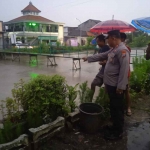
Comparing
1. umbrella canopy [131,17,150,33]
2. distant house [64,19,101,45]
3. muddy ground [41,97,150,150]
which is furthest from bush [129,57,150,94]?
distant house [64,19,101,45]

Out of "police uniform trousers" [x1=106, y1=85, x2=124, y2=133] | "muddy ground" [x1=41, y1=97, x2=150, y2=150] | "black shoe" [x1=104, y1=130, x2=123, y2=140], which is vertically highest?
"police uniform trousers" [x1=106, y1=85, x2=124, y2=133]

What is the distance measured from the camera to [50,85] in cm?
300

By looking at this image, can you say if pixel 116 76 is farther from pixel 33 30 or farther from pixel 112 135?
pixel 33 30

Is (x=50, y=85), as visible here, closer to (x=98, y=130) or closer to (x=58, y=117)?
(x=58, y=117)

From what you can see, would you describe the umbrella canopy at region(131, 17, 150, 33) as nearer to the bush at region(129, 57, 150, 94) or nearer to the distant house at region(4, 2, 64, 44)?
the bush at region(129, 57, 150, 94)

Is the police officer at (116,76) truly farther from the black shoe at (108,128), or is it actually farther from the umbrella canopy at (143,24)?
the umbrella canopy at (143,24)

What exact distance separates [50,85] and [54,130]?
0.74m

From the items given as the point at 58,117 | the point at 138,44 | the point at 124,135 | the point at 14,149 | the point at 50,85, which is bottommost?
the point at 124,135

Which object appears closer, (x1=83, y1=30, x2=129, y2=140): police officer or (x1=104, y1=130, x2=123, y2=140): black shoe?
(x1=83, y1=30, x2=129, y2=140): police officer

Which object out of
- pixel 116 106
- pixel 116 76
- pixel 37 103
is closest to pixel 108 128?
pixel 116 106

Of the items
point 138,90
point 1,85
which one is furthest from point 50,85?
point 1,85

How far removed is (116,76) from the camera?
3.00 metres

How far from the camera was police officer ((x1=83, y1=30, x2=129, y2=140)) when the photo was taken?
9.25 feet

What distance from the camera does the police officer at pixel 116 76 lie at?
282 centimetres
